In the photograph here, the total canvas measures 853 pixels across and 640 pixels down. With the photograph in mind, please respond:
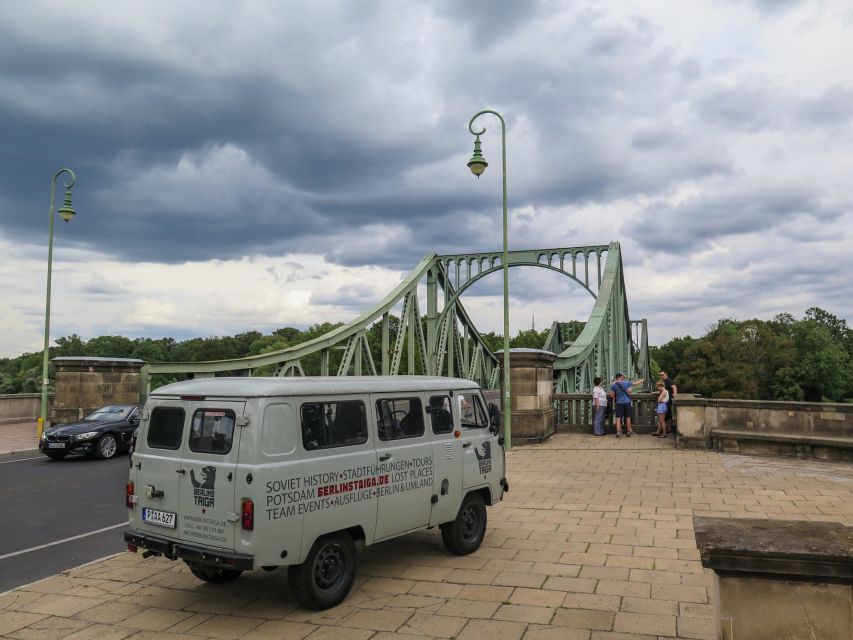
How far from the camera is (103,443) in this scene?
1570cm

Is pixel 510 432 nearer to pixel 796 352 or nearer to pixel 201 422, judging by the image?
pixel 201 422

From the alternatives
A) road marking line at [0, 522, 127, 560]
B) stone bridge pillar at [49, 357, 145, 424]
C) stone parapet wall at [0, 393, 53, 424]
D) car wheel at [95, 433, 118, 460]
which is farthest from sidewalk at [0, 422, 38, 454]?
road marking line at [0, 522, 127, 560]

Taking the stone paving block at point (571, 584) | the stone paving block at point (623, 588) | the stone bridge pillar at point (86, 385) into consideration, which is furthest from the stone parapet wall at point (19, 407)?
the stone paving block at point (623, 588)

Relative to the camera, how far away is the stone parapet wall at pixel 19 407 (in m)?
25.1

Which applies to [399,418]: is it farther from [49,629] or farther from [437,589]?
[49,629]

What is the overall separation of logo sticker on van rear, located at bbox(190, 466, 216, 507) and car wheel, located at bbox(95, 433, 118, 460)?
11.7 metres

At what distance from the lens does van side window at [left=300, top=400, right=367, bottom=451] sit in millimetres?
5684

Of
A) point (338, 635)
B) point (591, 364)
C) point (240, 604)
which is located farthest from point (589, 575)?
point (591, 364)

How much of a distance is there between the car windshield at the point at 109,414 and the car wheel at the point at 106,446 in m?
0.79

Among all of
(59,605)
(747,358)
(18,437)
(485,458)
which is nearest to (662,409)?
(485,458)

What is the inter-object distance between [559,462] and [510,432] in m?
2.28

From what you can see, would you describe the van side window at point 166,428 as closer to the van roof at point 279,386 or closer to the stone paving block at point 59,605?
the van roof at point 279,386

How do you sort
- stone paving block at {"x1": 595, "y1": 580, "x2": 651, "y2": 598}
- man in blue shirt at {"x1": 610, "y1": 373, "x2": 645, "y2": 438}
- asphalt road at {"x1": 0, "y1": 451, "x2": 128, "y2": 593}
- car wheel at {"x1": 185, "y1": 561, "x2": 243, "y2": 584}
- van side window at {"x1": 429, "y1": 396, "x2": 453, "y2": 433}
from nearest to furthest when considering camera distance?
stone paving block at {"x1": 595, "y1": 580, "x2": 651, "y2": 598}
car wheel at {"x1": 185, "y1": 561, "x2": 243, "y2": 584}
van side window at {"x1": 429, "y1": 396, "x2": 453, "y2": 433}
asphalt road at {"x1": 0, "y1": 451, "x2": 128, "y2": 593}
man in blue shirt at {"x1": 610, "y1": 373, "x2": 645, "y2": 438}

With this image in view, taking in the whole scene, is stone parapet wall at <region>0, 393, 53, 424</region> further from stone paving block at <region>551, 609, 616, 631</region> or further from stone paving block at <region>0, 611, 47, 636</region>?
stone paving block at <region>551, 609, 616, 631</region>
